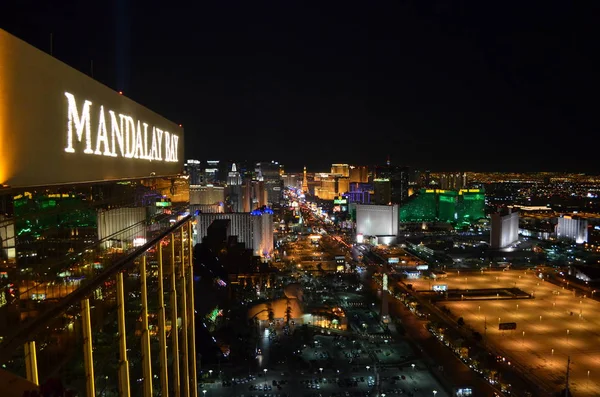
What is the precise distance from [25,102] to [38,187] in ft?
1.02

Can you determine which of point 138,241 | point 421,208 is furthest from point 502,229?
point 138,241

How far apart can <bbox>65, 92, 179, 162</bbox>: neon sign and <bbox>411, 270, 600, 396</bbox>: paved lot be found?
1227 centimetres

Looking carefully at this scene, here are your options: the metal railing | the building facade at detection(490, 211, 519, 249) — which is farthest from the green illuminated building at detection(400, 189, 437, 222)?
the metal railing

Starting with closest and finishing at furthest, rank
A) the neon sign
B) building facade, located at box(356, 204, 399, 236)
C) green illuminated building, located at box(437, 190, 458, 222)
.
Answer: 1. the neon sign
2. building facade, located at box(356, 204, 399, 236)
3. green illuminated building, located at box(437, 190, 458, 222)

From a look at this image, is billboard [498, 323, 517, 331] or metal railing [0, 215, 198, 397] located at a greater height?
metal railing [0, 215, 198, 397]

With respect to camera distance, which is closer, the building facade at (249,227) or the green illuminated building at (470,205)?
the building facade at (249,227)

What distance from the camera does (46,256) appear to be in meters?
1.69

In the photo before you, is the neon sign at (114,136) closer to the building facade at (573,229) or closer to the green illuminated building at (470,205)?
the building facade at (573,229)

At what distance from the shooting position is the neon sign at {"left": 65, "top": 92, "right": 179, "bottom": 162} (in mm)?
1764

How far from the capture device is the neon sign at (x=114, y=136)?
5.79 ft

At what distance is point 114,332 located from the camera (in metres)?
2.30

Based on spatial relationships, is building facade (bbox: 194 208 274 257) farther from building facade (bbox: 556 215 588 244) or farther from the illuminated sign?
the illuminated sign

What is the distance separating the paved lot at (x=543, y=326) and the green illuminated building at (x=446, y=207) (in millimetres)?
19733

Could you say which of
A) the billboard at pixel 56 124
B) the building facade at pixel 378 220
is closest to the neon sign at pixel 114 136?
the billboard at pixel 56 124
